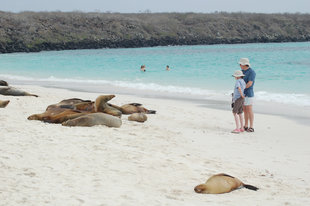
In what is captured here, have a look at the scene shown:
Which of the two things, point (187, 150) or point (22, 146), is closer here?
point (22, 146)

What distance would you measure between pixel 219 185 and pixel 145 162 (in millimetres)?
1359

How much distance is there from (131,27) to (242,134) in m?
90.7

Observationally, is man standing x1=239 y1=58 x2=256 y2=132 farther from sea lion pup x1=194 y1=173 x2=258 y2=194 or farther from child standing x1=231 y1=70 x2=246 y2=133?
sea lion pup x1=194 y1=173 x2=258 y2=194

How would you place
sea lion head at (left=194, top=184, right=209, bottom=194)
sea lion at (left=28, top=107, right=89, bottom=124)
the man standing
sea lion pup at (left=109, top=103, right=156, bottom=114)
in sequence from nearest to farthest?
sea lion head at (left=194, top=184, right=209, bottom=194), sea lion at (left=28, top=107, right=89, bottom=124), the man standing, sea lion pup at (left=109, top=103, right=156, bottom=114)

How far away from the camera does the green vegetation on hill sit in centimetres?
7975

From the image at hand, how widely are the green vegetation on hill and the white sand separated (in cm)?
6350

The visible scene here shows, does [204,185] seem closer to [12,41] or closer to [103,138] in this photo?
[103,138]

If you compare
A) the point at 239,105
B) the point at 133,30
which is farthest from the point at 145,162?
the point at 133,30

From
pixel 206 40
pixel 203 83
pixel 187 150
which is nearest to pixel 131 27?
pixel 206 40

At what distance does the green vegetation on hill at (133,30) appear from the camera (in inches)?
3140

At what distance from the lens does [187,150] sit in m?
7.47

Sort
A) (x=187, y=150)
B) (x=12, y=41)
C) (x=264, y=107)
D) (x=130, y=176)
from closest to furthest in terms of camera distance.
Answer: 1. (x=130, y=176)
2. (x=187, y=150)
3. (x=264, y=107)
4. (x=12, y=41)

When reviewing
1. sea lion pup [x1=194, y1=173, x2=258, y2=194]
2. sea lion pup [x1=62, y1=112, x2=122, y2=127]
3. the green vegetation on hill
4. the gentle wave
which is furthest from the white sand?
the green vegetation on hill

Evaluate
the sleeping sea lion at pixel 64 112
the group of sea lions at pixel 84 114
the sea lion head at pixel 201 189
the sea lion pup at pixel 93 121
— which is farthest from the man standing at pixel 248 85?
the sea lion head at pixel 201 189
